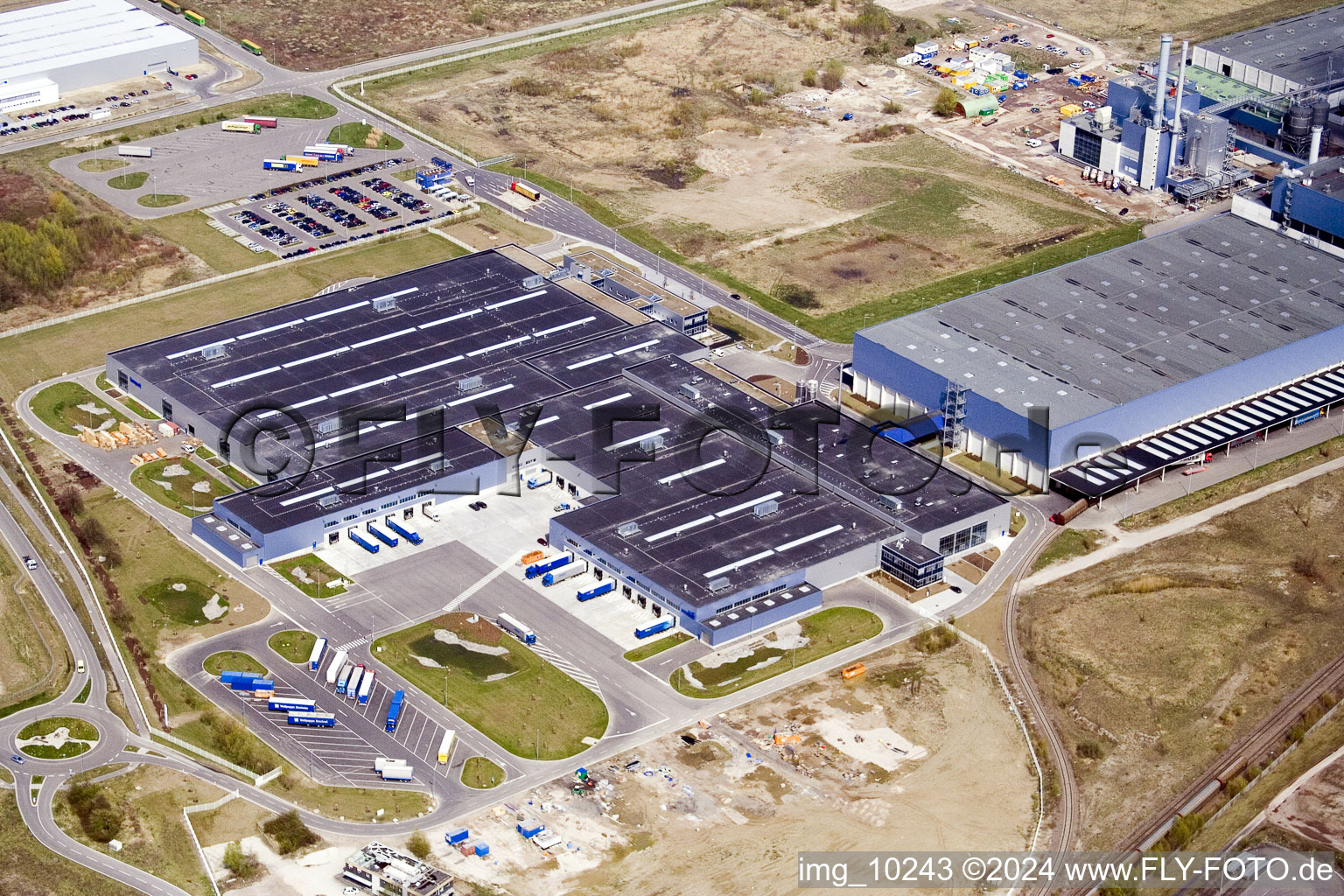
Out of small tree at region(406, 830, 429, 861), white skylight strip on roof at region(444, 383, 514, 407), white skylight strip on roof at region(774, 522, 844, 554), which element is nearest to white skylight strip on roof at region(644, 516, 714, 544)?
white skylight strip on roof at region(774, 522, 844, 554)

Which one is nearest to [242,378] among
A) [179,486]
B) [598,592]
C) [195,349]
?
[195,349]

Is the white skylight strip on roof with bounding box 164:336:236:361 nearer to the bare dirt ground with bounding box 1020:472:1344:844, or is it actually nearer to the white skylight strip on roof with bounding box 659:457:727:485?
the white skylight strip on roof with bounding box 659:457:727:485

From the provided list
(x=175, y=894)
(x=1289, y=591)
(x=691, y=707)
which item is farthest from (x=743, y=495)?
(x=175, y=894)

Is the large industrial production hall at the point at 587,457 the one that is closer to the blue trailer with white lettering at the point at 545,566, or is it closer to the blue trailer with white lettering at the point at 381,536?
the blue trailer with white lettering at the point at 381,536

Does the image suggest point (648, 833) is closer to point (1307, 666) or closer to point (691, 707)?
point (691, 707)

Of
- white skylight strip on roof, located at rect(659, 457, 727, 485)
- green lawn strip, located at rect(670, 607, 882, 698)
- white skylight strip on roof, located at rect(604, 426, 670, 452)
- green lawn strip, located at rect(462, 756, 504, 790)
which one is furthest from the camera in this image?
white skylight strip on roof, located at rect(604, 426, 670, 452)

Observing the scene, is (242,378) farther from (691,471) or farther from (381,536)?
(691,471)
